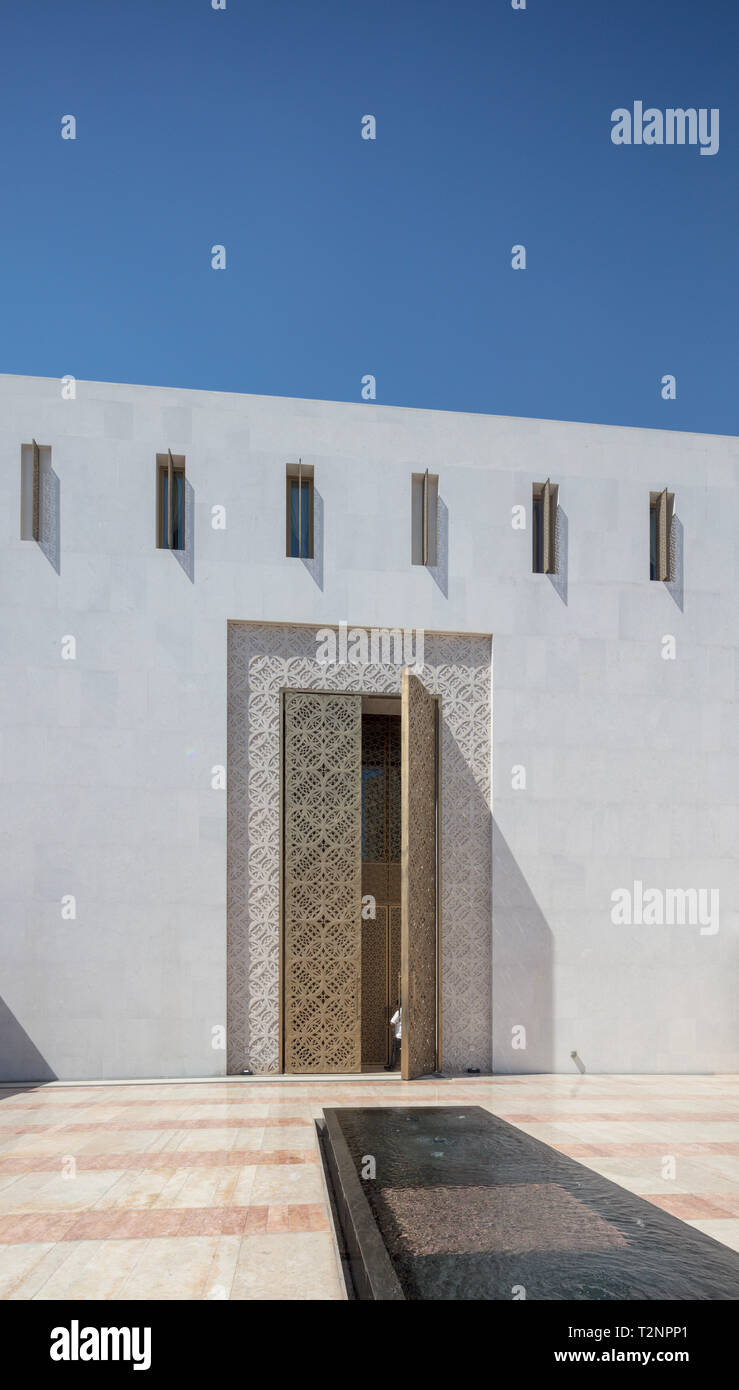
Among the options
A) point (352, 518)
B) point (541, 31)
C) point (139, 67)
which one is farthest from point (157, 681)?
point (541, 31)

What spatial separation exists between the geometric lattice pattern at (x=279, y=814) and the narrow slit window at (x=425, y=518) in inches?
26.7

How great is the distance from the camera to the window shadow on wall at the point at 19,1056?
7535 mm

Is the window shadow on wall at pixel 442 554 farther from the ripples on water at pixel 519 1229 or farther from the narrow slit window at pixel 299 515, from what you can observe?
the ripples on water at pixel 519 1229

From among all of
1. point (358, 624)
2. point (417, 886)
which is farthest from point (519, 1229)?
point (358, 624)

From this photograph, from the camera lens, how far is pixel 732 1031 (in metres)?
8.65

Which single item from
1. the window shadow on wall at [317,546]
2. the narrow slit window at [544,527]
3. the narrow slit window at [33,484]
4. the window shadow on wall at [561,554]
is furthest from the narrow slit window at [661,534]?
the narrow slit window at [33,484]

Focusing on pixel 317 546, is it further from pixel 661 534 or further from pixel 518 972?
pixel 518 972

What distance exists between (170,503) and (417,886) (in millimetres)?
3638

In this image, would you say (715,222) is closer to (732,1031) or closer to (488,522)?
(488,522)

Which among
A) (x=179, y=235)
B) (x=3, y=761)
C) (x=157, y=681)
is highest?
(x=179, y=235)

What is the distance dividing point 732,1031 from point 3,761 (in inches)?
253

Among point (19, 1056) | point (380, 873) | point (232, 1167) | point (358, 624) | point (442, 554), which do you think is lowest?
point (19, 1056)

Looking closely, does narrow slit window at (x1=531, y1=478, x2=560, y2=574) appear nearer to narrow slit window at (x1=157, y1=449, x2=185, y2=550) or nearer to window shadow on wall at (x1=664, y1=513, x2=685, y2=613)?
window shadow on wall at (x1=664, y1=513, x2=685, y2=613)

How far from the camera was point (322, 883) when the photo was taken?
26.6ft
